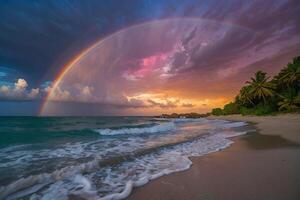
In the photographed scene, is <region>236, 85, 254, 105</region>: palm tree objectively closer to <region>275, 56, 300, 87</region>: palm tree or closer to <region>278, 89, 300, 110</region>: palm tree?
<region>275, 56, 300, 87</region>: palm tree

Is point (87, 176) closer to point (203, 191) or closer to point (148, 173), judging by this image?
point (148, 173)

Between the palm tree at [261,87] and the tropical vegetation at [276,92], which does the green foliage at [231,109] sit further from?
the palm tree at [261,87]

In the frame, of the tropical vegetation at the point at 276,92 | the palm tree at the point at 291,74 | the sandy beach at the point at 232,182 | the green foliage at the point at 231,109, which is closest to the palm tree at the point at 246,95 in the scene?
the tropical vegetation at the point at 276,92

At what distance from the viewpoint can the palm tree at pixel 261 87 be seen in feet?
123

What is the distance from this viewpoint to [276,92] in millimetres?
38500

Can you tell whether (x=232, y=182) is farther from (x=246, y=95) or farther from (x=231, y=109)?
(x=231, y=109)

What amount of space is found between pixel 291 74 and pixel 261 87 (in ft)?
21.6

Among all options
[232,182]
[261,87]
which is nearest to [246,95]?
[261,87]

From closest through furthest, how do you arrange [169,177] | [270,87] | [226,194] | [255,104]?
1. [226,194]
2. [169,177]
3. [270,87]
4. [255,104]

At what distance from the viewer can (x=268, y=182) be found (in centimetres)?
362

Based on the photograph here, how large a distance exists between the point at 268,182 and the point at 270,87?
136 feet

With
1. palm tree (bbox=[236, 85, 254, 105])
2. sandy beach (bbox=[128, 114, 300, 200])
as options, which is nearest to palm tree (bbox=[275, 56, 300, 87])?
palm tree (bbox=[236, 85, 254, 105])

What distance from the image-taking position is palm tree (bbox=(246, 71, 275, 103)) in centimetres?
3744

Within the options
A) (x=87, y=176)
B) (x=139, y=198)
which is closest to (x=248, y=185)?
(x=139, y=198)
